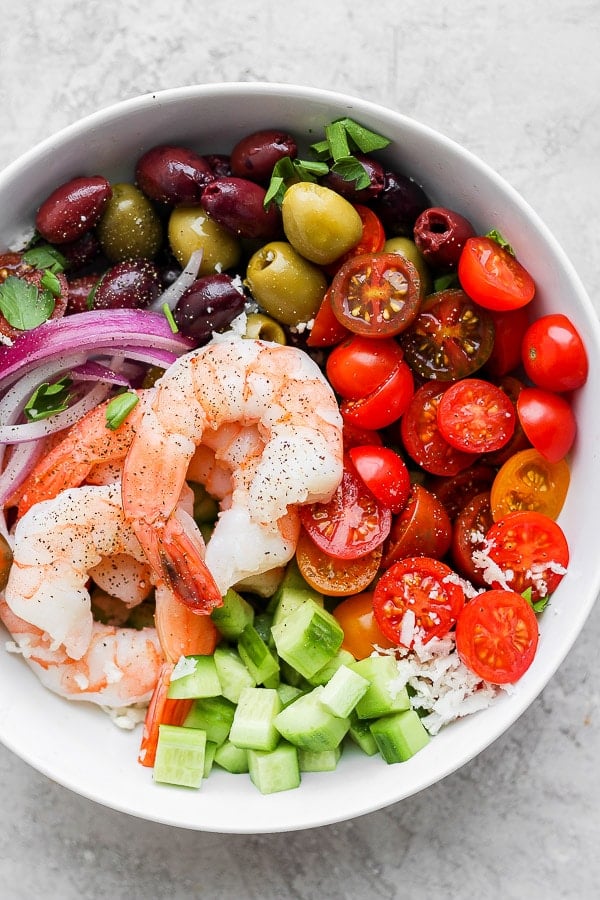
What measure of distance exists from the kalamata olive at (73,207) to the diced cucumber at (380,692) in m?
1.23

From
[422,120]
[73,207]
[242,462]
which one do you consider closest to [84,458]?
[242,462]

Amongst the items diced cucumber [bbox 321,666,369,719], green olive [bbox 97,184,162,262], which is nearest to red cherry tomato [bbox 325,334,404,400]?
green olive [bbox 97,184,162,262]

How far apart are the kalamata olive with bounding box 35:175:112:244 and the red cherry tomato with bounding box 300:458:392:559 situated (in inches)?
33.5

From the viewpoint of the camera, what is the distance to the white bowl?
1.96 metres

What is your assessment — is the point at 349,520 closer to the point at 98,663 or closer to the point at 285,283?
the point at 285,283

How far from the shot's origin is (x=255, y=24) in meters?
2.35

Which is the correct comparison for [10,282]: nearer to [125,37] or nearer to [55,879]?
[125,37]

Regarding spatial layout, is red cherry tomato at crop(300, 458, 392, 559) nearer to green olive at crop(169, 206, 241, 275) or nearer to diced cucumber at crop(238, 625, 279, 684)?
diced cucumber at crop(238, 625, 279, 684)

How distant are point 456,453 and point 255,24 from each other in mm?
1264

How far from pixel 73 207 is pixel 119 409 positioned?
485 mm

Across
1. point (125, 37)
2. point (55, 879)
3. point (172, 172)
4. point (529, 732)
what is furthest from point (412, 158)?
point (55, 879)

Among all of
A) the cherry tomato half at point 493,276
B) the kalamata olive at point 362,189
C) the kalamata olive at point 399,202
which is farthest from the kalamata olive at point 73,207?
the cherry tomato half at point 493,276

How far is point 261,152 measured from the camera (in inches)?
80.6

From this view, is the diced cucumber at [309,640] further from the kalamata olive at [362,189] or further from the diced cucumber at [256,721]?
the kalamata olive at [362,189]
